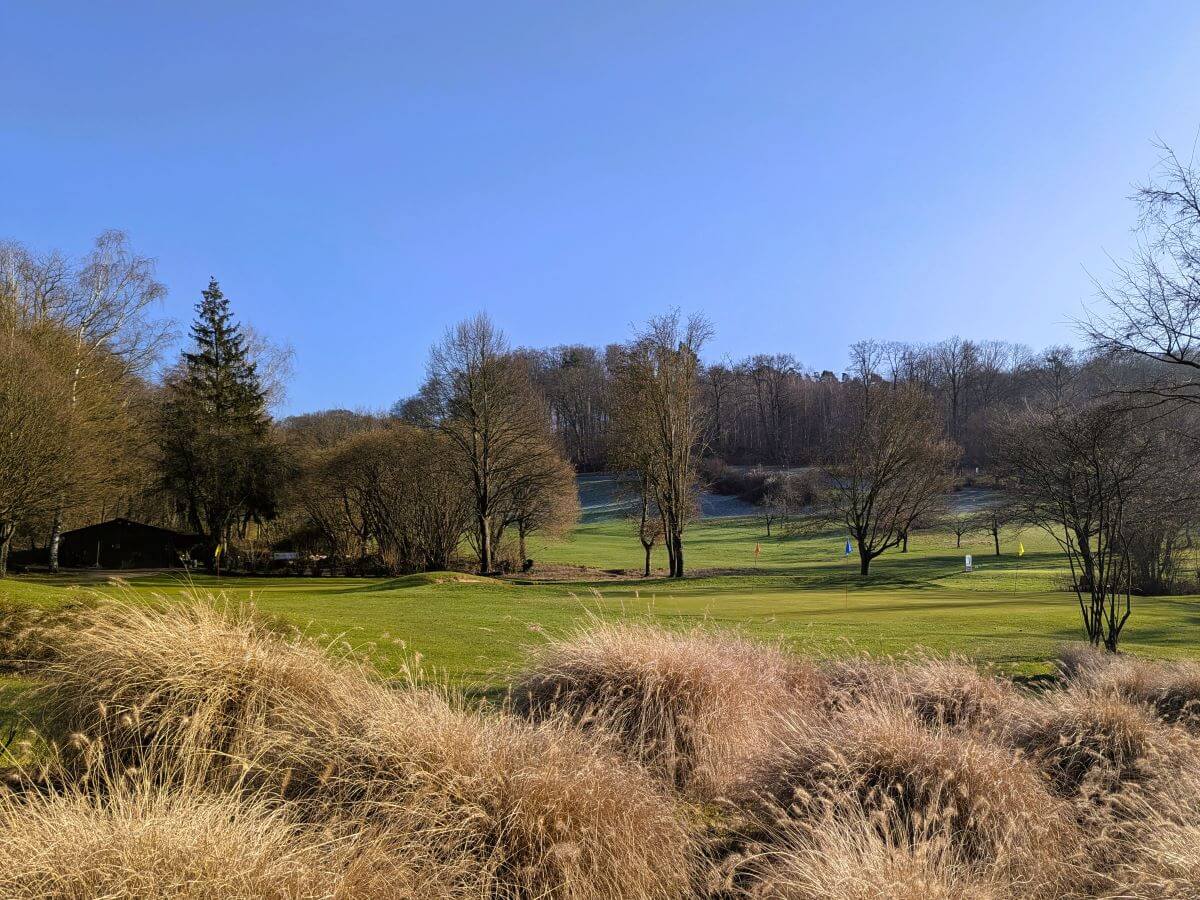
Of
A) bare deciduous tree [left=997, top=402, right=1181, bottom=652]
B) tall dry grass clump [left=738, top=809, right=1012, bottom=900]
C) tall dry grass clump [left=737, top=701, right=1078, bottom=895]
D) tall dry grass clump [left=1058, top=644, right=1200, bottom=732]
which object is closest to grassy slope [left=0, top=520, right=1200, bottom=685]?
bare deciduous tree [left=997, top=402, right=1181, bottom=652]

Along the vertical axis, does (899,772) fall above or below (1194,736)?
above

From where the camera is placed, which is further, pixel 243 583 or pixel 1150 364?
pixel 243 583

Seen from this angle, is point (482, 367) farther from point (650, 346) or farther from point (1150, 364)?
point (1150, 364)

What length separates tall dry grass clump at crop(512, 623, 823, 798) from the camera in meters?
5.59

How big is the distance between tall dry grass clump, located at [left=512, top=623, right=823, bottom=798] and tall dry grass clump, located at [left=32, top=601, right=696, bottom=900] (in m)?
0.53

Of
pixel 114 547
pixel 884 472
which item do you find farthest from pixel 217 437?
pixel 884 472

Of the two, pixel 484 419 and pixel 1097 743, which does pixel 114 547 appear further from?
pixel 1097 743

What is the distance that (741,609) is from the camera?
2052cm

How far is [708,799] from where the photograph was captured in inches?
211

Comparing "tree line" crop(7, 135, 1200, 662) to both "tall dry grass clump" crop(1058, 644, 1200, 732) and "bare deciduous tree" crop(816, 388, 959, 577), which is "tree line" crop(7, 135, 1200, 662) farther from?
"tall dry grass clump" crop(1058, 644, 1200, 732)

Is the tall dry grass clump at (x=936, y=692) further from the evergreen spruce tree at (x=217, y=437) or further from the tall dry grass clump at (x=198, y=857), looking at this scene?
the evergreen spruce tree at (x=217, y=437)

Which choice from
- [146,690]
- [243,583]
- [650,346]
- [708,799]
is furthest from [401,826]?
[650,346]

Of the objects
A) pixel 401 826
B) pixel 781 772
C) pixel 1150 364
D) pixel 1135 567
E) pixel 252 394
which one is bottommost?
pixel 1135 567

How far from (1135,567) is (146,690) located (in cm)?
3570
